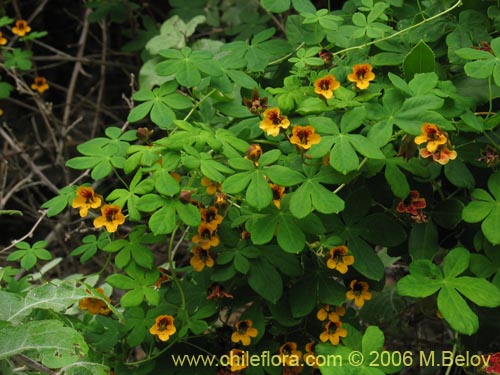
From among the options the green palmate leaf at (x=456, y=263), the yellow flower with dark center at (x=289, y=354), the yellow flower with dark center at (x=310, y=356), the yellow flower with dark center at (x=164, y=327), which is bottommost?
the yellow flower with dark center at (x=310, y=356)

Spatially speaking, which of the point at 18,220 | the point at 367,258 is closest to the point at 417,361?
the point at 367,258

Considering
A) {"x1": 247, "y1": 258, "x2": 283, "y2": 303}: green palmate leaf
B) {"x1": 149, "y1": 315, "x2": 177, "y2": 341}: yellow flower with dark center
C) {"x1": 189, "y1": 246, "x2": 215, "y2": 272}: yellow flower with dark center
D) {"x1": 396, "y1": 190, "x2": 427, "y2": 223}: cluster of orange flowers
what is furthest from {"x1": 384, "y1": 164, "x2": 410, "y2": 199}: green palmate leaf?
{"x1": 149, "y1": 315, "x2": 177, "y2": 341}: yellow flower with dark center

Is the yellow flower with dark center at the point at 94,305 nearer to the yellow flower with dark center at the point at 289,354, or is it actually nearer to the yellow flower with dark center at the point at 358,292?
the yellow flower with dark center at the point at 289,354

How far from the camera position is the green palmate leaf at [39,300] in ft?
5.56

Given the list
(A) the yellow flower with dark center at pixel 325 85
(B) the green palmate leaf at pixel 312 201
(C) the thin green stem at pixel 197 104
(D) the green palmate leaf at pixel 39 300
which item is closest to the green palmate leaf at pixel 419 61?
(A) the yellow flower with dark center at pixel 325 85

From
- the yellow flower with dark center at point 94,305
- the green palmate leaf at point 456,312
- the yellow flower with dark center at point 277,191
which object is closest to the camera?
the green palmate leaf at point 456,312

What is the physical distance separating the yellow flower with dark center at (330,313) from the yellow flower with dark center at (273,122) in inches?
18.4

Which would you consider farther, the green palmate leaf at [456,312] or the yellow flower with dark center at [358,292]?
the yellow flower with dark center at [358,292]

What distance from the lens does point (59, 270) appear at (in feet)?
10.8

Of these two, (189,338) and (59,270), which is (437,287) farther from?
(59,270)

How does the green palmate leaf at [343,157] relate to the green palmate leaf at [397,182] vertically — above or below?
above

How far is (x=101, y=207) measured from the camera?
1.79 meters

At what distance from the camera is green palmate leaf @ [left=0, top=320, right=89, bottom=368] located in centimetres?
153

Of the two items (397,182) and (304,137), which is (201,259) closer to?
(304,137)
